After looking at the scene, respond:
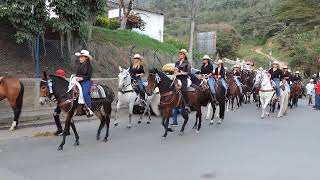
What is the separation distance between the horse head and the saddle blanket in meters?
2.19

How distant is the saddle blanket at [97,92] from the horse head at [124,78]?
219cm

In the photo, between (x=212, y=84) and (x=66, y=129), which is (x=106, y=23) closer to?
(x=212, y=84)

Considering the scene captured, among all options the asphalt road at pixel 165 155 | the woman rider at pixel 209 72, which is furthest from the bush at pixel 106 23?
the asphalt road at pixel 165 155

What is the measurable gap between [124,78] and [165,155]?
4961mm

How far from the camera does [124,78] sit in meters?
15.1

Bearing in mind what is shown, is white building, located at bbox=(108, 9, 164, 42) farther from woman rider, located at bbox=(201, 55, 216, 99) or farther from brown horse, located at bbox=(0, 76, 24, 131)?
brown horse, located at bbox=(0, 76, 24, 131)

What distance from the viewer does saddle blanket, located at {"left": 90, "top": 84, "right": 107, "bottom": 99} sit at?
12430 mm

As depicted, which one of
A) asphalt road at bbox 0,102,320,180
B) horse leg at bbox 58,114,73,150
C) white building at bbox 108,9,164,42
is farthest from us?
white building at bbox 108,9,164,42

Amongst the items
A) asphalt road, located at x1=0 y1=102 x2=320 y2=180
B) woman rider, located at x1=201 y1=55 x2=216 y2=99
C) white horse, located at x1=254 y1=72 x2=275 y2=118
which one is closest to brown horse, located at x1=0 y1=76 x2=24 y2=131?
asphalt road, located at x1=0 y1=102 x2=320 y2=180

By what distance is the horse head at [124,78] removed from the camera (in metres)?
15.0

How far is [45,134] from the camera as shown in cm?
1323

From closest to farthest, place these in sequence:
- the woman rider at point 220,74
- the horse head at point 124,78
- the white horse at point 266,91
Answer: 1. the horse head at point 124,78
2. the woman rider at point 220,74
3. the white horse at point 266,91

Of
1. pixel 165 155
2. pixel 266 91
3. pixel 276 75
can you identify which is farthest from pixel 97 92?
pixel 276 75

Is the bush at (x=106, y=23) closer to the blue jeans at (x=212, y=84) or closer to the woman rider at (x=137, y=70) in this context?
the woman rider at (x=137, y=70)
